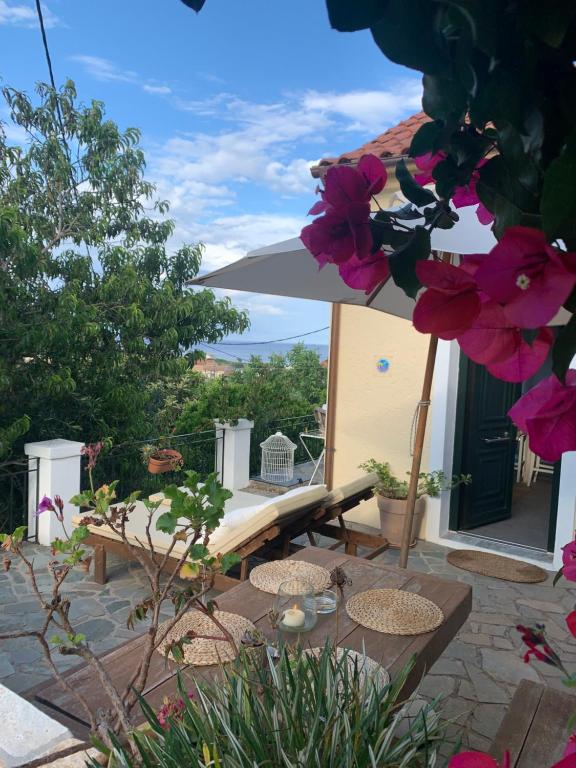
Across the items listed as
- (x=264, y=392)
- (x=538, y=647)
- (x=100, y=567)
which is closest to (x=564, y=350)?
(x=538, y=647)

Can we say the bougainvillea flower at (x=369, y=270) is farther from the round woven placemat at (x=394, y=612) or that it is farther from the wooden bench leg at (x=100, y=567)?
the wooden bench leg at (x=100, y=567)

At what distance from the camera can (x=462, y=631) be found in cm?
413

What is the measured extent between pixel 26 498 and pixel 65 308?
2132 mm

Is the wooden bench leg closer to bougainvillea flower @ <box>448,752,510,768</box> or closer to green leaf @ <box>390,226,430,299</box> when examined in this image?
bougainvillea flower @ <box>448,752,510,768</box>

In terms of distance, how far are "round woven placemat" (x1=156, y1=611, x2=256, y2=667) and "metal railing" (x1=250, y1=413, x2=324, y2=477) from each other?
6.87 m

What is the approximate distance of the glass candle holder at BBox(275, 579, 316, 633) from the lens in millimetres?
A: 2537

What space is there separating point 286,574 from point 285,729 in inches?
79.1

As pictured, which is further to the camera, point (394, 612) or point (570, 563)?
point (394, 612)

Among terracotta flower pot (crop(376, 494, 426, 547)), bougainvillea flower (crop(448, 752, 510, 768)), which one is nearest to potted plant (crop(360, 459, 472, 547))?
terracotta flower pot (crop(376, 494, 426, 547))

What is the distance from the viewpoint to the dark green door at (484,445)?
6242 millimetres

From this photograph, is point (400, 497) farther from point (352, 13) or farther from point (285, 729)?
point (352, 13)

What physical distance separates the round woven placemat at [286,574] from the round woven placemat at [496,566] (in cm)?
256

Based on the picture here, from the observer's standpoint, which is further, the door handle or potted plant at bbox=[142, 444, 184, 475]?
potted plant at bbox=[142, 444, 184, 475]

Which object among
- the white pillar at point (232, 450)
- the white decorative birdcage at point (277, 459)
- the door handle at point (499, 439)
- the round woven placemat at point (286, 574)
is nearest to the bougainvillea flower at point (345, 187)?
the round woven placemat at point (286, 574)
